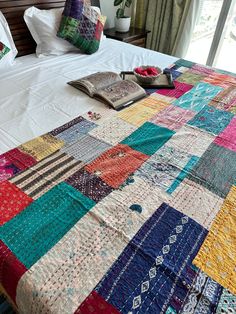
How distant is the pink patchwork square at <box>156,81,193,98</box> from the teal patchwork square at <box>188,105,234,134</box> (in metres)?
0.22

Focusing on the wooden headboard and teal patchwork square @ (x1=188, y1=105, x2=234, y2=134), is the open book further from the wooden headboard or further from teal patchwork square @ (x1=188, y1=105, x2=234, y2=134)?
the wooden headboard

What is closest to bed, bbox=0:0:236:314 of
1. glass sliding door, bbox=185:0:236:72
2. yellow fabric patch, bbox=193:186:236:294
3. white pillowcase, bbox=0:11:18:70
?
yellow fabric patch, bbox=193:186:236:294

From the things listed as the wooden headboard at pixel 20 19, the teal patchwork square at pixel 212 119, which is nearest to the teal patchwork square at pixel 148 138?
the teal patchwork square at pixel 212 119

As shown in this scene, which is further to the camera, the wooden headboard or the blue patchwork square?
the wooden headboard

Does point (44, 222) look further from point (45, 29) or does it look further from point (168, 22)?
point (168, 22)

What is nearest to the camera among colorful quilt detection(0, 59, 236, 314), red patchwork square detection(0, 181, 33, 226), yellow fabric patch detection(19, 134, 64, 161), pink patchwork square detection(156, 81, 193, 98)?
colorful quilt detection(0, 59, 236, 314)

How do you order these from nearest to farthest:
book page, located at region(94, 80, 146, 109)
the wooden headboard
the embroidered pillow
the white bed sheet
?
the white bed sheet < book page, located at region(94, 80, 146, 109) < the wooden headboard < the embroidered pillow

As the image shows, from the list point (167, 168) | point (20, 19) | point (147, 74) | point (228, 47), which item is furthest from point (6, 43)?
point (228, 47)

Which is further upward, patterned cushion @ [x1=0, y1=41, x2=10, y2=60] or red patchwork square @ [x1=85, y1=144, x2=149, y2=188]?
patterned cushion @ [x1=0, y1=41, x2=10, y2=60]

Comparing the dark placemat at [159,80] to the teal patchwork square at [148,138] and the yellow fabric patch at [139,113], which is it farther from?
the teal patchwork square at [148,138]

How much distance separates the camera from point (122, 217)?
0.83m

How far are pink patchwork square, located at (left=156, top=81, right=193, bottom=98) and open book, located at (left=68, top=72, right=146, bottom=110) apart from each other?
0.16 metres

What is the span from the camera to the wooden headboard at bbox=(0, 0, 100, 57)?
1915 mm

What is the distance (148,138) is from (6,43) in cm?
135
